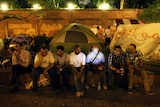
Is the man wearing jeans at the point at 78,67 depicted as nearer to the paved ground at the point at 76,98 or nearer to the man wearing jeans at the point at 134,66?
the paved ground at the point at 76,98

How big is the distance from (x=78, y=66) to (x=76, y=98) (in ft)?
3.70

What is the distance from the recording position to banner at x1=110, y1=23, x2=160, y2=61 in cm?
1046

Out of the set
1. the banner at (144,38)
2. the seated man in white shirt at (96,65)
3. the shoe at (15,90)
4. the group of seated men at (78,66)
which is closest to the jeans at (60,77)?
the group of seated men at (78,66)

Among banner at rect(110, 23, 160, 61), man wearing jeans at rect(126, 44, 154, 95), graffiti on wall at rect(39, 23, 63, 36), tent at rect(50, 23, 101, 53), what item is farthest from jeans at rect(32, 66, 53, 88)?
graffiti on wall at rect(39, 23, 63, 36)

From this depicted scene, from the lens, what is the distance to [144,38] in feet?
36.3

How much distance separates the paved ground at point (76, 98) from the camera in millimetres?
7379

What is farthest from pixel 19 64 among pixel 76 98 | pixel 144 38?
pixel 144 38

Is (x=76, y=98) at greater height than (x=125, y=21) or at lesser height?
lesser

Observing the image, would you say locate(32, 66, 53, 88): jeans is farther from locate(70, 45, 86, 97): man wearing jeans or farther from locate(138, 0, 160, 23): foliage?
locate(138, 0, 160, 23): foliage

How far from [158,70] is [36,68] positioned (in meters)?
4.20

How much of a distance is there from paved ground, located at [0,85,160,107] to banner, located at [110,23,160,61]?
2.13 metres

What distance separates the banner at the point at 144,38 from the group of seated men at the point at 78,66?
2.18 m

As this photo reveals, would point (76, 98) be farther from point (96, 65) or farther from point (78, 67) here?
point (96, 65)

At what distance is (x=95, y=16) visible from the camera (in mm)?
19734
